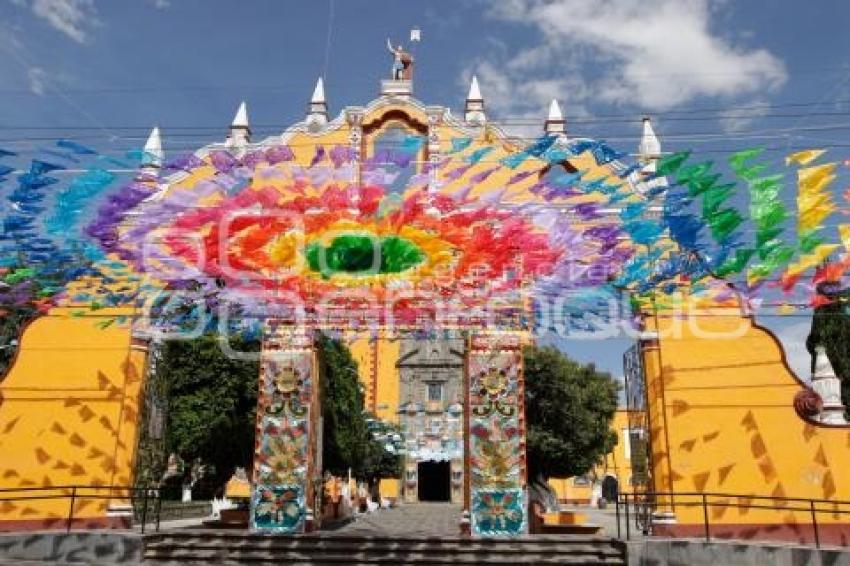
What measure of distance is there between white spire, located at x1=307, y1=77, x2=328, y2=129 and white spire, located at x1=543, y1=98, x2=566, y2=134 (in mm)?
4811

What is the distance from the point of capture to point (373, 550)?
12.1 metres

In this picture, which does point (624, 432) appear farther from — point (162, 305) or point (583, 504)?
point (162, 305)

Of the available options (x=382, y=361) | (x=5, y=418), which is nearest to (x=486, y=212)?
(x=5, y=418)

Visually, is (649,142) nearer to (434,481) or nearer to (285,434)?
(285,434)

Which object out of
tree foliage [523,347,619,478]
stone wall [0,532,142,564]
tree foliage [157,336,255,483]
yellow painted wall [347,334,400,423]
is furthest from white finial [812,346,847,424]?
yellow painted wall [347,334,400,423]

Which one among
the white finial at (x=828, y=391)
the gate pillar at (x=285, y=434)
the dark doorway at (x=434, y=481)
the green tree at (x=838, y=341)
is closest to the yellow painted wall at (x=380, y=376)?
the dark doorway at (x=434, y=481)

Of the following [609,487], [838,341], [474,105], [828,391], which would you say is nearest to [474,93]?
[474,105]

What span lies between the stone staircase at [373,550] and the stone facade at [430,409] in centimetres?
2623

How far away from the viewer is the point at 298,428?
14133 millimetres

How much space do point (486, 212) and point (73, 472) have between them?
9.75 m

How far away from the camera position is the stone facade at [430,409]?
128 ft

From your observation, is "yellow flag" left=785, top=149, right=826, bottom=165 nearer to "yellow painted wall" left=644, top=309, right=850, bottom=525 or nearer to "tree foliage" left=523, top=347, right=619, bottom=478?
"yellow painted wall" left=644, top=309, right=850, bottom=525

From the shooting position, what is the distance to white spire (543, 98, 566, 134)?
584 inches

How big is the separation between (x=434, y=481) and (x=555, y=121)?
30955 mm
